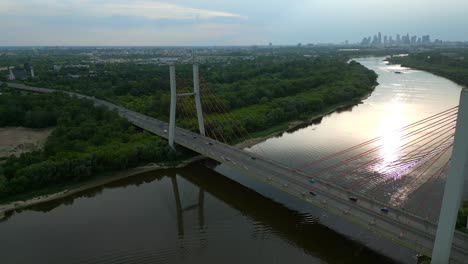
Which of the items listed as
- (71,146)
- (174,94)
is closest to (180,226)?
(174,94)

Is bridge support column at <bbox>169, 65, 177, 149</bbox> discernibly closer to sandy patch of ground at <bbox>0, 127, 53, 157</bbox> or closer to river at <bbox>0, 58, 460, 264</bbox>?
river at <bbox>0, 58, 460, 264</bbox>

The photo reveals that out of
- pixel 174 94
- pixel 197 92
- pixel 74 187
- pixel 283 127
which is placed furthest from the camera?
pixel 283 127

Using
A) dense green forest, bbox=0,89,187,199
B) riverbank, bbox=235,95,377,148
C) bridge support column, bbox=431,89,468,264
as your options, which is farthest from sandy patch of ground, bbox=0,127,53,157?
bridge support column, bbox=431,89,468,264

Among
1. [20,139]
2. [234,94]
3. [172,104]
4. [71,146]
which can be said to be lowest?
[20,139]

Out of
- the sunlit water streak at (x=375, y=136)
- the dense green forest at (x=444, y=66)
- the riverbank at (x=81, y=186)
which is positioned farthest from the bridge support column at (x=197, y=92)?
the dense green forest at (x=444, y=66)

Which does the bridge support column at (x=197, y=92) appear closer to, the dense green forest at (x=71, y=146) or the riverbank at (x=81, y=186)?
the riverbank at (x=81, y=186)

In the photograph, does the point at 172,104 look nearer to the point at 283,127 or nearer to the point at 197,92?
the point at 197,92

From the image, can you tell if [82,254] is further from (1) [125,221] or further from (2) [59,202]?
(2) [59,202]
